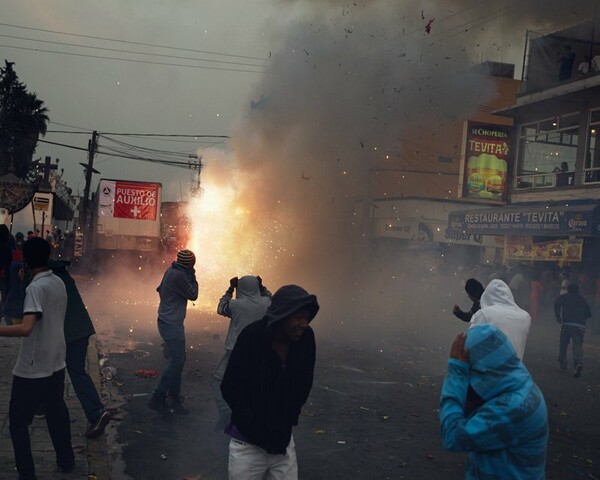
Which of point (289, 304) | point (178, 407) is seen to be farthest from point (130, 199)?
point (289, 304)

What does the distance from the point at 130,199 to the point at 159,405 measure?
67.0 feet

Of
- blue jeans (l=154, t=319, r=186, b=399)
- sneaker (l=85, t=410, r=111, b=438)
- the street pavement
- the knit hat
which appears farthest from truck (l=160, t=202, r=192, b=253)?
sneaker (l=85, t=410, r=111, b=438)

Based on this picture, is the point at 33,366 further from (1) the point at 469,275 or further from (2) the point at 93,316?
(1) the point at 469,275

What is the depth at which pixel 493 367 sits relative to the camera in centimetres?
248

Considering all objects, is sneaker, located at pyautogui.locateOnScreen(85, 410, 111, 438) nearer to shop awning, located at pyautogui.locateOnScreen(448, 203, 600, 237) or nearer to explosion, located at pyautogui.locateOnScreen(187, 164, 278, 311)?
shop awning, located at pyautogui.locateOnScreen(448, 203, 600, 237)

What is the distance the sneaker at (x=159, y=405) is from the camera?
683 centimetres

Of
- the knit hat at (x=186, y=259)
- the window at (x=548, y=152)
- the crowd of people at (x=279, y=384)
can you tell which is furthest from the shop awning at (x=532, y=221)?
the knit hat at (x=186, y=259)

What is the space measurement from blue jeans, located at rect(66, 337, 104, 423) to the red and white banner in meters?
21.1

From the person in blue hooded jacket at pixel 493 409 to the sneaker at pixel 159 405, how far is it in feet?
15.8

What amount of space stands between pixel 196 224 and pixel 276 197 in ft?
13.8

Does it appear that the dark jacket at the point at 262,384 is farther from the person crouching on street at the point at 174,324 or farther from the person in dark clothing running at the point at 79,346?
the person crouching on street at the point at 174,324

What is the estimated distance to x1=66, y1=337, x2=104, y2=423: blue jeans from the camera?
5590 millimetres

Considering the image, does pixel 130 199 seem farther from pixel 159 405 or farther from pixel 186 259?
pixel 159 405

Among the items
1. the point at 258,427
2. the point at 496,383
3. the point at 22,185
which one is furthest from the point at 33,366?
the point at 22,185
